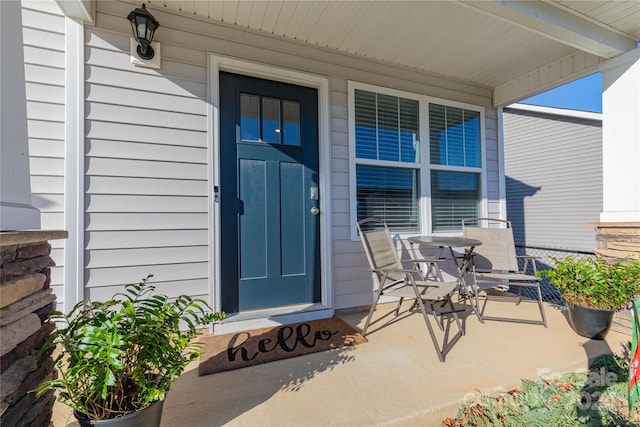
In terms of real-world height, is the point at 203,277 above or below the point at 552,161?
below

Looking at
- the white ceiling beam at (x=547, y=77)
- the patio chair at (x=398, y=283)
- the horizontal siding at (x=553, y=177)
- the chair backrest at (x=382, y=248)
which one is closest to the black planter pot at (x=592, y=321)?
the patio chair at (x=398, y=283)

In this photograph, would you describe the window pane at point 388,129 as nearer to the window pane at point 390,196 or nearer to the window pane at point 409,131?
the window pane at point 409,131

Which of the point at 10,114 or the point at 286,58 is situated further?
the point at 286,58

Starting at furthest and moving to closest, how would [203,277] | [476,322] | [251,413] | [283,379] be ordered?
[476,322], [203,277], [283,379], [251,413]

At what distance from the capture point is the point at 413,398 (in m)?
1.50

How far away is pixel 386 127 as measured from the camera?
10.5 feet

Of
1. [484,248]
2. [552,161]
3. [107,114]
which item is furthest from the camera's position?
[552,161]

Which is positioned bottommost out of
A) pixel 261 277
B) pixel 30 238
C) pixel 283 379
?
pixel 283 379

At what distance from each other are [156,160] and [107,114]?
0.46 metres

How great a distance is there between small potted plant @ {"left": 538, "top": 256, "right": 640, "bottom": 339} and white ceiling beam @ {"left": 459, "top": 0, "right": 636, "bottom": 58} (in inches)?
74.7

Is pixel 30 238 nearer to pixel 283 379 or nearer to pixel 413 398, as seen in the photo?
pixel 283 379

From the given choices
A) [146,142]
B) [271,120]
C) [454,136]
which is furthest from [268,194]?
[454,136]

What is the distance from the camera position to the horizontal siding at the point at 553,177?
249 inches

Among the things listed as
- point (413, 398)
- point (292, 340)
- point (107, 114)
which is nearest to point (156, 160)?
point (107, 114)
